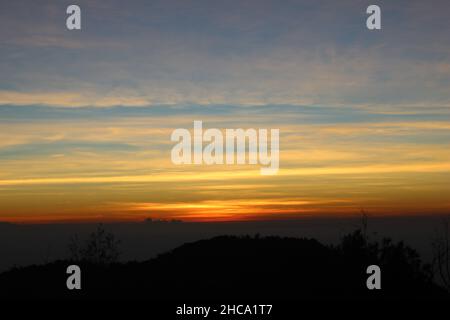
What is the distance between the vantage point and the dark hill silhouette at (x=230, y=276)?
3122 centimetres

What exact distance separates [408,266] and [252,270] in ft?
65.4

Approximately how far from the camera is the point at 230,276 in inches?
1303

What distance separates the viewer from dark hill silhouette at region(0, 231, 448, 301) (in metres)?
31.2

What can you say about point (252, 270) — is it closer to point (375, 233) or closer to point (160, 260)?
point (160, 260)
